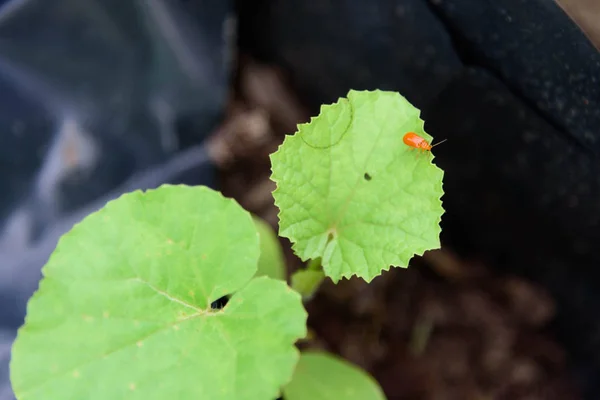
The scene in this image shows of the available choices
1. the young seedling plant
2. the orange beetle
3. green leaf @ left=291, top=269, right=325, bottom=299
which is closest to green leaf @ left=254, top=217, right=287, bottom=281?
green leaf @ left=291, top=269, right=325, bottom=299

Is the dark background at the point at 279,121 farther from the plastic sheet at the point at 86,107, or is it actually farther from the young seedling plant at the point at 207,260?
the young seedling plant at the point at 207,260

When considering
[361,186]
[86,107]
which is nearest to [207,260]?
[361,186]

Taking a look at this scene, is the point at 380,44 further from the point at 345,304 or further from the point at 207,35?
the point at 345,304

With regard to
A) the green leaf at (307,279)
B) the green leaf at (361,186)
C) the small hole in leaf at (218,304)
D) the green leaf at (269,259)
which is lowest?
the green leaf at (269,259)

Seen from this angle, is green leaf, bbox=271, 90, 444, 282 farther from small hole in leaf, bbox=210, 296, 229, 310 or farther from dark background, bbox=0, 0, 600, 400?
dark background, bbox=0, 0, 600, 400

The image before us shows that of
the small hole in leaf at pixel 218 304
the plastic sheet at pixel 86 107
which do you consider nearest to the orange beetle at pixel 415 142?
the small hole in leaf at pixel 218 304

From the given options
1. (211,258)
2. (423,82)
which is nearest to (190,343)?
(211,258)
